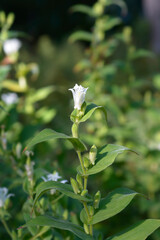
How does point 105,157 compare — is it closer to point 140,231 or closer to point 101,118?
point 140,231

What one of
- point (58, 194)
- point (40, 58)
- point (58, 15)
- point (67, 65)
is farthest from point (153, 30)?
point (58, 194)

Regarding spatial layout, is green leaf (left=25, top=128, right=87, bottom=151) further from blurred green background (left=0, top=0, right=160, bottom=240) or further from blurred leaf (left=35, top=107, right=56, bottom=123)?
blurred leaf (left=35, top=107, right=56, bottom=123)

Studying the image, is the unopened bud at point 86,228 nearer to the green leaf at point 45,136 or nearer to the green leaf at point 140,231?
the green leaf at point 140,231

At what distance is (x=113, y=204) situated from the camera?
66cm

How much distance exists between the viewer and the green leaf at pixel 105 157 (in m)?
0.62

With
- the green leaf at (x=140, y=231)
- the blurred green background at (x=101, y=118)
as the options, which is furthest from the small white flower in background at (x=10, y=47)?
the green leaf at (x=140, y=231)

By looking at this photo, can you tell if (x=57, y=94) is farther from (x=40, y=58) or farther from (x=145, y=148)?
(x=145, y=148)

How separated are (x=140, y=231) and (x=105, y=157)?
14cm

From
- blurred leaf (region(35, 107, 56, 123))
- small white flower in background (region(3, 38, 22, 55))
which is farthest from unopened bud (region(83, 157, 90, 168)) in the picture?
small white flower in background (region(3, 38, 22, 55))

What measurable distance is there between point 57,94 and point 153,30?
5.64 feet

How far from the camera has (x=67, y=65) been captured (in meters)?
5.23

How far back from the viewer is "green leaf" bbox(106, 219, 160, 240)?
64cm

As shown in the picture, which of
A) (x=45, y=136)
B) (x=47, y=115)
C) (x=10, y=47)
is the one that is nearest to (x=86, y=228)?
(x=45, y=136)

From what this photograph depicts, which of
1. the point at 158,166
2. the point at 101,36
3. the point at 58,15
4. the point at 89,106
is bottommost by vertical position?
the point at 158,166
